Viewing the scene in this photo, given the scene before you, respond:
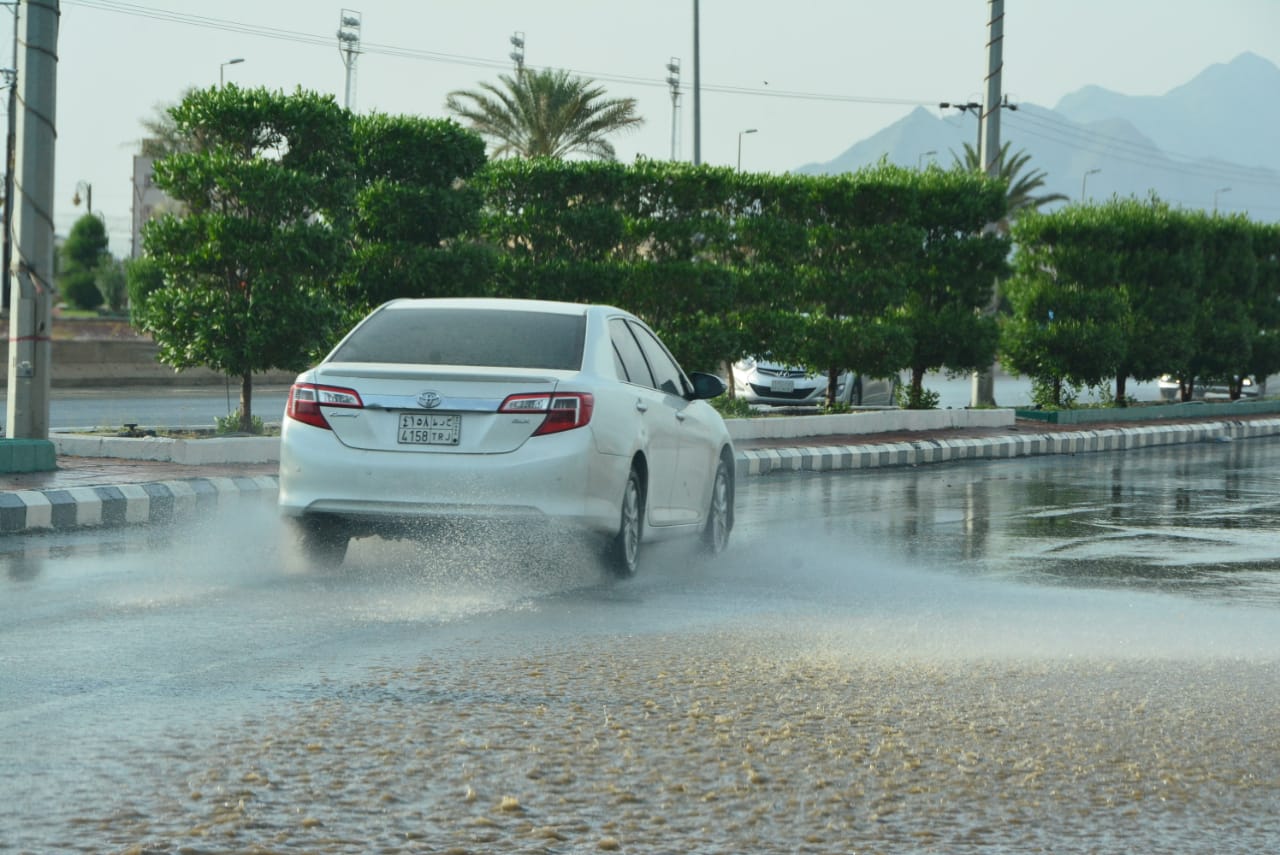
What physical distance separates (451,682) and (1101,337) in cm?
2638

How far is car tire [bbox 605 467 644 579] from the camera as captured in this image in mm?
9367

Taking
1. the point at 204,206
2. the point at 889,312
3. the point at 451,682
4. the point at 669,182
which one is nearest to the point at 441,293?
the point at 204,206

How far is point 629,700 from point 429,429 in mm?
3089

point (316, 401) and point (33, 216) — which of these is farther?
point (33, 216)

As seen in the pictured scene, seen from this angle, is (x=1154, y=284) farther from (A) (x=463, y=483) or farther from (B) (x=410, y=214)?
(A) (x=463, y=483)

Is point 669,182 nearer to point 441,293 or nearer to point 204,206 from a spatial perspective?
point 441,293

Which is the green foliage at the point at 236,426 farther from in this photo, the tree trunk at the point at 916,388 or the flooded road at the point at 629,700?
the tree trunk at the point at 916,388

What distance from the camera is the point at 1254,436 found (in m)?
31.7

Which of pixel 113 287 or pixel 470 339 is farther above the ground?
pixel 113 287

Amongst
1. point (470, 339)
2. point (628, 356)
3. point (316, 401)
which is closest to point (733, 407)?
point (628, 356)

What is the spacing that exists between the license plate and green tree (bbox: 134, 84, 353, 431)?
8.79m

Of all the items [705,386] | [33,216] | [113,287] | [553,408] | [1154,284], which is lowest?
[553,408]

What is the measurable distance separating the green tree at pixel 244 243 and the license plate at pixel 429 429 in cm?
879

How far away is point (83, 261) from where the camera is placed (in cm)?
7456
